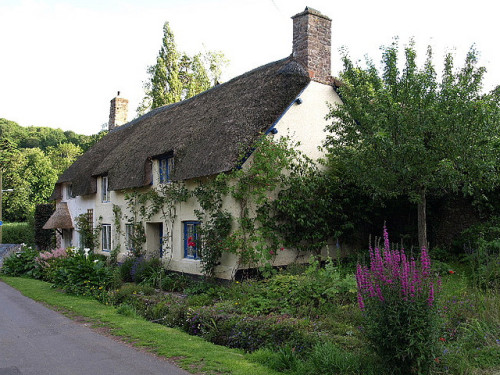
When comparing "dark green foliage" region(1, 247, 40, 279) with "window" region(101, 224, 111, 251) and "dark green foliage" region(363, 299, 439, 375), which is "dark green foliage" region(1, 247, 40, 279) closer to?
"window" region(101, 224, 111, 251)

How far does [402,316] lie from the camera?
4883mm

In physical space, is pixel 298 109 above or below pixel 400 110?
above

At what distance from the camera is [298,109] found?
1298cm

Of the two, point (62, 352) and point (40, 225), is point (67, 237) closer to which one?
point (40, 225)

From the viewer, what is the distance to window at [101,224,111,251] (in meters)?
19.4

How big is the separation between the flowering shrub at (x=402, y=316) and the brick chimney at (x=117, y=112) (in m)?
24.9

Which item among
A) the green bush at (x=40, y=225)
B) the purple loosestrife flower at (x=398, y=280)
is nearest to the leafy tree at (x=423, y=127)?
the purple loosestrife flower at (x=398, y=280)

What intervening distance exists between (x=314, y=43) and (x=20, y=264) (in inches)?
625

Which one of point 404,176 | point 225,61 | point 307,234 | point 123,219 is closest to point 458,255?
point 404,176

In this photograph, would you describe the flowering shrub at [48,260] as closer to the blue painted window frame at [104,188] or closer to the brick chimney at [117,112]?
the blue painted window frame at [104,188]

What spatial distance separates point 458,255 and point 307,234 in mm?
3957

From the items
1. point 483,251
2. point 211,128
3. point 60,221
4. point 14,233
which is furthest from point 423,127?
point 14,233

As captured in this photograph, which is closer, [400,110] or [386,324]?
[386,324]

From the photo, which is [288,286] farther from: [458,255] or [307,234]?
[458,255]
